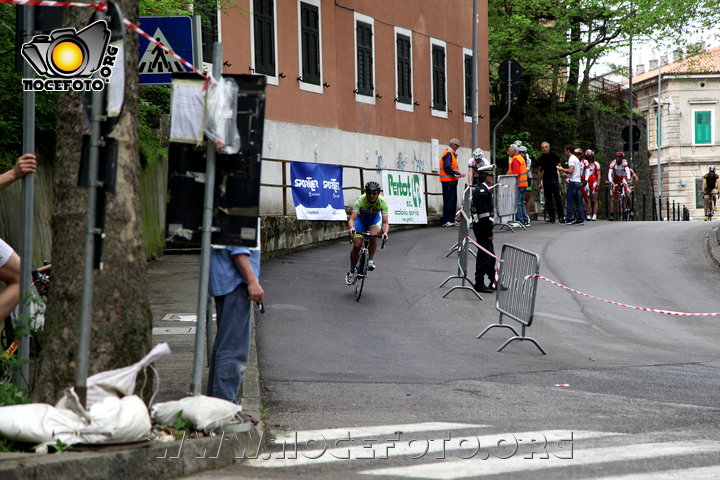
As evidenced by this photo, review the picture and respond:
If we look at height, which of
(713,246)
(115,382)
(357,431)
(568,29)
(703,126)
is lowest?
(357,431)

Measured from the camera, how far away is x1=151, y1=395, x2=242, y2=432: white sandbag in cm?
697

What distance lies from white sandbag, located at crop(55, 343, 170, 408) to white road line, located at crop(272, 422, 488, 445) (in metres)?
1.31

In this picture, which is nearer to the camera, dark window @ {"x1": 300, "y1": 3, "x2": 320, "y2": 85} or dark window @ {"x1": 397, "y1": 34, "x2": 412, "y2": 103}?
dark window @ {"x1": 300, "y1": 3, "x2": 320, "y2": 85}

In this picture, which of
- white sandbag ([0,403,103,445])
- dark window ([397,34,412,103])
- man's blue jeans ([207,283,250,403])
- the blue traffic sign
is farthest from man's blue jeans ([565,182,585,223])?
white sandbag ([0,403,103,445])

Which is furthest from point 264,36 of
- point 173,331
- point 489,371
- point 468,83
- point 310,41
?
point 489,371

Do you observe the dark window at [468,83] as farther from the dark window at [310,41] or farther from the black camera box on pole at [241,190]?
the black camera box on pole at [241,190]

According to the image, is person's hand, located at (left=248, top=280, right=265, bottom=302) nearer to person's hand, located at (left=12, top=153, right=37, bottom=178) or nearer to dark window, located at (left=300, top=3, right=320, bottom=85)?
person's hand, located at (left=12, top=153, right=37, bottom=178)

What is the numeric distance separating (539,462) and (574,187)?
950 inches

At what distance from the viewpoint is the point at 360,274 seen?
16.8 metres

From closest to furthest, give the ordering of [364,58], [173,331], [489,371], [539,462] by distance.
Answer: [539,462]
[489,371]
[173,331]
[364,58]

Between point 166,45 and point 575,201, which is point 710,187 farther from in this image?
point 166,45

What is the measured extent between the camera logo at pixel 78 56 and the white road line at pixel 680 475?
3648 millimetres

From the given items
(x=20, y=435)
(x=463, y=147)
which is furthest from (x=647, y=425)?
(x=463, y=147)

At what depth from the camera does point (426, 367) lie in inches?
456
